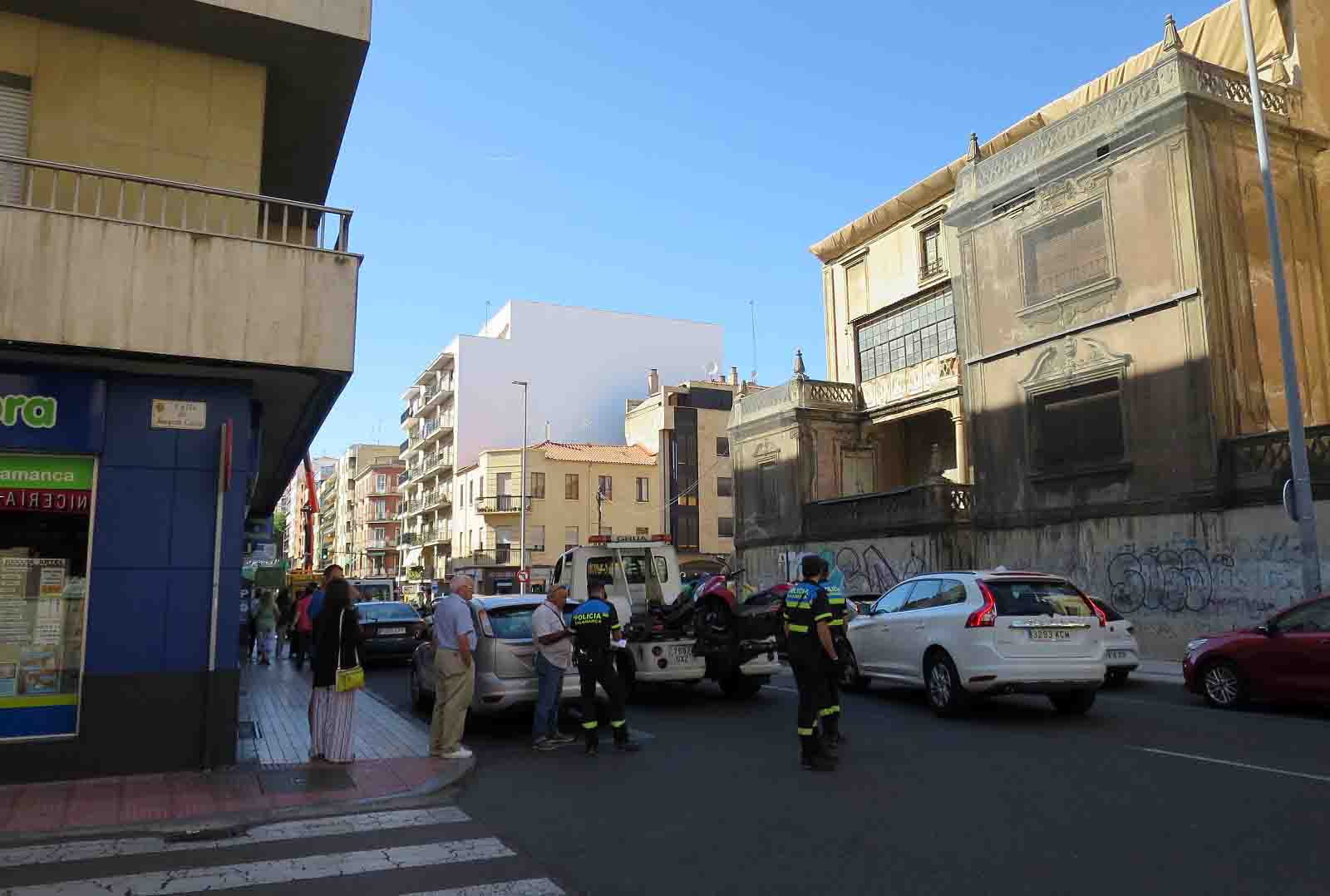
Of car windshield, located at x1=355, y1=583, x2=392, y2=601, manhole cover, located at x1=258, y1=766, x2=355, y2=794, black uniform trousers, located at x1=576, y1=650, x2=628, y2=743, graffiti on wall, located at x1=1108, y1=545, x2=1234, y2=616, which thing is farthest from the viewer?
car windshield, located at x1=355, y1=583, x2=392, y2=601

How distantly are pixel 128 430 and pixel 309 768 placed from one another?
365 cm

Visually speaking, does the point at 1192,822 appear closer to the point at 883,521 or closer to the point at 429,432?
the point at 883,521

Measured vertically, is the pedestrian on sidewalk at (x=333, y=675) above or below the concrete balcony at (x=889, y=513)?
below

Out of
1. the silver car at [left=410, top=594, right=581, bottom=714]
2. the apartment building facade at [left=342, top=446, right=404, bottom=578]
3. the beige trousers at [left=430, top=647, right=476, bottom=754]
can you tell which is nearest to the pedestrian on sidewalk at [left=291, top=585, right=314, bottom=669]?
the silver car at [left=410, top=594, right=581, bottom=714]

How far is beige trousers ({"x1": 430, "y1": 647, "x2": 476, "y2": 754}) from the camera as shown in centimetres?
941

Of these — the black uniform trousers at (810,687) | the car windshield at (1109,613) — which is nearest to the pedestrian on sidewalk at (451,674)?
the black uniform trousers at (810,687)

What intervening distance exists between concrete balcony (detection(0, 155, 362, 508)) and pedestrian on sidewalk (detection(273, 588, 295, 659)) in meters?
15.9

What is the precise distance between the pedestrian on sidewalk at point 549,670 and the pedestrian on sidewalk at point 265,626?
13.2 m

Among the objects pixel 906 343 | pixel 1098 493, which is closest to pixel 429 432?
pixel 906 343

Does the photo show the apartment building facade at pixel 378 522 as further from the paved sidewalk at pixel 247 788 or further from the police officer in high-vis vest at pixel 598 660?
the police officer in high-vis vest at pixel 598 660

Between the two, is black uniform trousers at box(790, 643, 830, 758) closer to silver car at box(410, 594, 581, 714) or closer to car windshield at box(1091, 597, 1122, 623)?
silver car at box(410, 594, 581, 714)

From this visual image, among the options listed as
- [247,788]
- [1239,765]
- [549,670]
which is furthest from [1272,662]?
[247,788]

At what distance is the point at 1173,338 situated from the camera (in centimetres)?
1936

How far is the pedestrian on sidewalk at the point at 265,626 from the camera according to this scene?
21.7 metres
